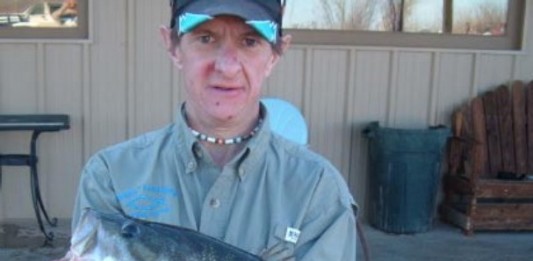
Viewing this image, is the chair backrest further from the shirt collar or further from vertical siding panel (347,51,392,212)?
the shirt collar

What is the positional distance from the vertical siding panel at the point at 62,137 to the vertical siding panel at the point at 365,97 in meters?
2.29

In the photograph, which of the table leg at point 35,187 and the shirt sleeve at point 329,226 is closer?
the shirt sleeve at point 329,226

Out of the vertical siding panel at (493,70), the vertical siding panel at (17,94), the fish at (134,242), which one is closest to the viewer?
the fish at (134,242)

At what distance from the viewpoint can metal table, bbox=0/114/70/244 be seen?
18.3ft

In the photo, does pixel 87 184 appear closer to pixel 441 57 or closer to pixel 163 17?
pixel 163 17

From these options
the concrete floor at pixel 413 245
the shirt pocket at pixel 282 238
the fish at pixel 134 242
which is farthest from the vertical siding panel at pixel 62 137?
the fish at pixel 134 242

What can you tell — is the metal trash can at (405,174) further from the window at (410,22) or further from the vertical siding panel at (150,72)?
the vertical siding panel at (150,72)

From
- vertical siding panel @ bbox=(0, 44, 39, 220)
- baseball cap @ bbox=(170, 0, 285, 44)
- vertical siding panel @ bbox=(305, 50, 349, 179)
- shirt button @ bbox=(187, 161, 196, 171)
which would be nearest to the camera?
baseball cap @ bbox=(170, 0, 285, 44)

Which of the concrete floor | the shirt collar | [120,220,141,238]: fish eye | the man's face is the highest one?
the man's face

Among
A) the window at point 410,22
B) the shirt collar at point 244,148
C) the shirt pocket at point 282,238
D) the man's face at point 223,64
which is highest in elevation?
the window at point 410,22

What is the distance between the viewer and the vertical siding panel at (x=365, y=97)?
251 inches

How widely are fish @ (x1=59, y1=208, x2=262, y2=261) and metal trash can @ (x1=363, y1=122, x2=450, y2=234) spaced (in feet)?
15.4

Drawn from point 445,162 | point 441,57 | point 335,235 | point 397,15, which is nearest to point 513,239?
point 445,162

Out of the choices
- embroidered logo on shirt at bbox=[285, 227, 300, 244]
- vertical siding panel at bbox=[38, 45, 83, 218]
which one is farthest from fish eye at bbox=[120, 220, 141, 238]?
vertical siding panel at bbox=[38, 45, 83, 218]
